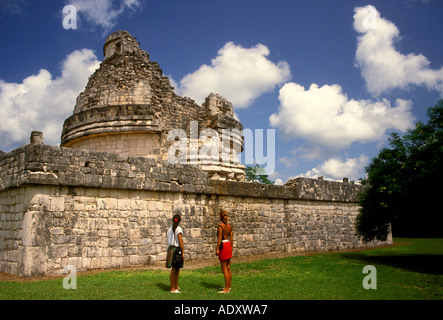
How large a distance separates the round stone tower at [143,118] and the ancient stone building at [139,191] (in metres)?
0.05

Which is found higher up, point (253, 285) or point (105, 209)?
point (105, 209)

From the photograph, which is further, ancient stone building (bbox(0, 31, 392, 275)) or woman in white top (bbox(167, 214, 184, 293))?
ancient stone building (bbox(0, 31, 392, 275))

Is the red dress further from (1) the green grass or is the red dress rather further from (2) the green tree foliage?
(2) the green tree foliage

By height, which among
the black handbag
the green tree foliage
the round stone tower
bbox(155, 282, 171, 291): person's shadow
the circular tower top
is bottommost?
bbox(155, 282, 171, 291): person's shadow

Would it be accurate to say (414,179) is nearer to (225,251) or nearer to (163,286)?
(225,251)

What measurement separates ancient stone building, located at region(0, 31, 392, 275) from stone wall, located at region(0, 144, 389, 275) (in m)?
0.03

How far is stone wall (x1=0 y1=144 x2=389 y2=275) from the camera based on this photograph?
7.83 m

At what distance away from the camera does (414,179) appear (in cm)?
998

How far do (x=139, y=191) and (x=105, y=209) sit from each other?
1.08m

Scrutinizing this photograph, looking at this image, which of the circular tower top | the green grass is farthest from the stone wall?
the circular tower top

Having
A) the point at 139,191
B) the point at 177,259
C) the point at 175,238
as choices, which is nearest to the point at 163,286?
the point at 177,259

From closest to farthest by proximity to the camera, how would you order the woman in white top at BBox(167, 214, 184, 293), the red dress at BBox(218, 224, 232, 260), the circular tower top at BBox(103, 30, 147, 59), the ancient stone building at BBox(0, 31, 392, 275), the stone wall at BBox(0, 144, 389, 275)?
the woman in white top at BBox(167, 214, 184, 293), the red dress at BBox(218, 224, 232, 260), the stone wall at BBox(0, 144, 389, 275), the ancient stone building at BBox(0, 31, 392, 275), the circular tower top at BBox(103, 30, 147, 59)

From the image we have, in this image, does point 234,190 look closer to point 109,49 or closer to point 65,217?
point 65,217

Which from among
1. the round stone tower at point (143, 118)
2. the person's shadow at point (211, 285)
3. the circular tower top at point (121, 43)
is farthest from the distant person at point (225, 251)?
the circular tower top at point (121, 43)
